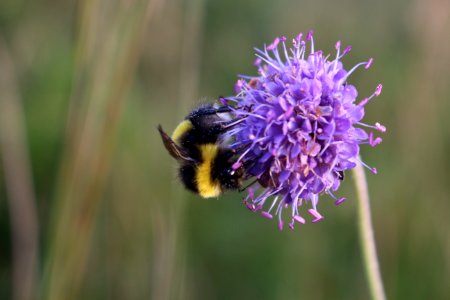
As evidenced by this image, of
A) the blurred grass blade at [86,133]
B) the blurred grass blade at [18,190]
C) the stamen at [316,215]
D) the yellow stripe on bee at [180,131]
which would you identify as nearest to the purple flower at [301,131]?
the stamen at [316,215]

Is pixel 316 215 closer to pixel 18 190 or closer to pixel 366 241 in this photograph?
pixel 366 241

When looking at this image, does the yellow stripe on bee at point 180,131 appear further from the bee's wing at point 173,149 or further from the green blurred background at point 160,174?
the green blurred background at point 160,174

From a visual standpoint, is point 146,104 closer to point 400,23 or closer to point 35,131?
point 35,131

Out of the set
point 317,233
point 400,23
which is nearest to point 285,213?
point 317,233

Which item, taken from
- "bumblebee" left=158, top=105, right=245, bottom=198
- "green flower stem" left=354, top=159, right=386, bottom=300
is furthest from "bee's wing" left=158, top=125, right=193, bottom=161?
"green flower stem" left=354, top=159, right=386, bottom=300

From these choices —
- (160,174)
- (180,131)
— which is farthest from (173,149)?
(160,174)

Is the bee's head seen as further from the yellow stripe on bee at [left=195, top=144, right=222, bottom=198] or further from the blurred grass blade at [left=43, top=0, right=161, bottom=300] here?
the blurred grass blade at [left=43, top=0, right=161, bottom=300]
